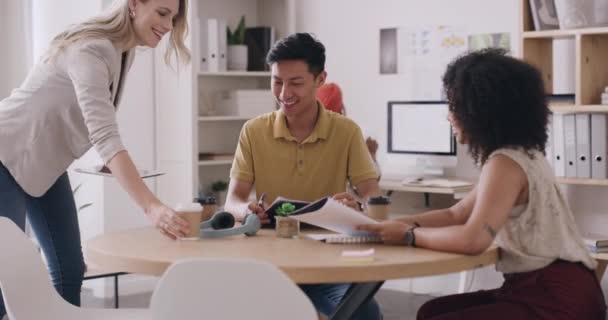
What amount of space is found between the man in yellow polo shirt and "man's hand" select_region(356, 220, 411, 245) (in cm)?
68

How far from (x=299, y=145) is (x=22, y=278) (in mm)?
963

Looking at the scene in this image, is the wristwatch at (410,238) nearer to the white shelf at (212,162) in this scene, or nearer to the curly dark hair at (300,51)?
the curly dark hair at (300,51)

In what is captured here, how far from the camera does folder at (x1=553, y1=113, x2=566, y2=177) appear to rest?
13.6 ft

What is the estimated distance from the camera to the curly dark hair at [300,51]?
2811 millimetres

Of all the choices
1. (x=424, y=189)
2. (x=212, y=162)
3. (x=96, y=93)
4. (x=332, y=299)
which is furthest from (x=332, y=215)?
(x=212, y=162)

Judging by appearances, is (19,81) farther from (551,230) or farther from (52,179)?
(551,230)

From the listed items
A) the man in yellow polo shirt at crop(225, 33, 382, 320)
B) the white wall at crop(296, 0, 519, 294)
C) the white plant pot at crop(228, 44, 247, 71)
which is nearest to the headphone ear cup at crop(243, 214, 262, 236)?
the man in yellow polo shirt at crop(225, 33, 382, 320)

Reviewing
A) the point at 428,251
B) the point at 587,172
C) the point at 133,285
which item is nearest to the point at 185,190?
the point at 133,285

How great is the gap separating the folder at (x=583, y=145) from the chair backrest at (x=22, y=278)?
2551 mm

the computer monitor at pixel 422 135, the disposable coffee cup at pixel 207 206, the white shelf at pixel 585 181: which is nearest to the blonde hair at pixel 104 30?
the disposable coffee cup at pixel 207 206

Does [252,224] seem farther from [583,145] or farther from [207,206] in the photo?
[583,145]

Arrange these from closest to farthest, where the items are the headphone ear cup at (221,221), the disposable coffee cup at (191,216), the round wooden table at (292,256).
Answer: the round wooden table at (292,256) → the disposable coffee cup at (191,216) → the headphone ear cup at (221,221)

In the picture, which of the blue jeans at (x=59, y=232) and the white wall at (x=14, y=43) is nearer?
the blue jeans at (x=59, y=232)

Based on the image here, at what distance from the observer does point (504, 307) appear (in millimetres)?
2068
